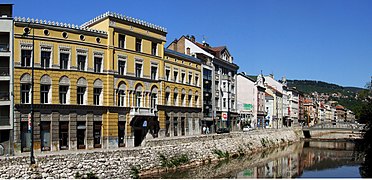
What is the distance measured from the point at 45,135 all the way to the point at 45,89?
4.36 meters

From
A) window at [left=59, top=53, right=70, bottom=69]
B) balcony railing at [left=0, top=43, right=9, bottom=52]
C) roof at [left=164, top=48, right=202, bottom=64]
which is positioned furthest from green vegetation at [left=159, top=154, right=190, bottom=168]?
balcony railing at [left=0, top=43, right=9, bottom=52]

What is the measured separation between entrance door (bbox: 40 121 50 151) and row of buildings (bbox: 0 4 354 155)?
0.29 ft

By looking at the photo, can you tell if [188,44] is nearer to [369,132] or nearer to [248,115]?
[248,115]

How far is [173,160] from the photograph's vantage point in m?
40.2

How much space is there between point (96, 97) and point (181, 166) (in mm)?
11457

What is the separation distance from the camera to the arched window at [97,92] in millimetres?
41469

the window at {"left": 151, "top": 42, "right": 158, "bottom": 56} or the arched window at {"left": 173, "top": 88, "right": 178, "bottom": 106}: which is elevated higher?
A: the window at {"left": 151, "top": 42, "right": 158, "bottom": 56}

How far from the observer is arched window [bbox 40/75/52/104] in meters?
37.5

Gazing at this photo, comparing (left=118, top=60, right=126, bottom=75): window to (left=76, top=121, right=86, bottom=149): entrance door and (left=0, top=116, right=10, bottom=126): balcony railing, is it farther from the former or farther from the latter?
(left=0, top=116, right=10, bottom=126): balcony railing

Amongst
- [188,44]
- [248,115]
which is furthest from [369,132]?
[248,115]

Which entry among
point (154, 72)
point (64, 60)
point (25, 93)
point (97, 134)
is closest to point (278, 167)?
point (154, 72)

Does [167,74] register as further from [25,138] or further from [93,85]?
[25,138]

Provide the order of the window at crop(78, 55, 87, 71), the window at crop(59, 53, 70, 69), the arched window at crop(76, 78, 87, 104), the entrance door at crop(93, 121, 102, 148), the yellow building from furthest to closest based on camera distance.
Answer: the entrance door at crop(93, 121, 102, 148) < the window at crop(78, 55, 87, 71) < the arched window at crop(76, 78, 87, 104) < the window at crop(59, 53, 70, 69) < the yellow building

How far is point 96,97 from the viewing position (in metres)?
41.8
